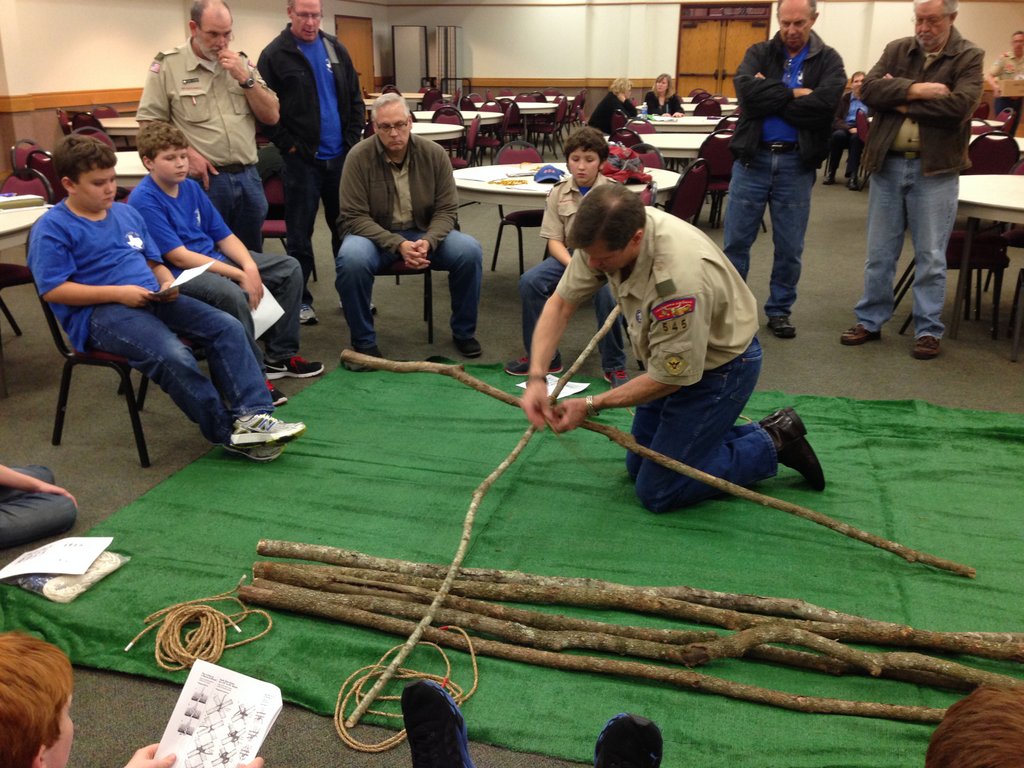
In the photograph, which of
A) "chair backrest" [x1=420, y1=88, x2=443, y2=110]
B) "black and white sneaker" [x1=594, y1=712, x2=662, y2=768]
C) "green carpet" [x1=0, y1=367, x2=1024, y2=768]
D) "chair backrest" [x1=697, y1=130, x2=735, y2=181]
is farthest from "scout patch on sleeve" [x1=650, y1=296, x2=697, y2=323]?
"chair backrest" [x1=420, y1=88, x2=443, y2=110]

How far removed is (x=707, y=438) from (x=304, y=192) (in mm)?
3010

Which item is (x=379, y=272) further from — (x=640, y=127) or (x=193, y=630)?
(x=640, y=127)

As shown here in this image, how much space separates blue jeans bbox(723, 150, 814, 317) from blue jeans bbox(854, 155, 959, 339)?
376mm

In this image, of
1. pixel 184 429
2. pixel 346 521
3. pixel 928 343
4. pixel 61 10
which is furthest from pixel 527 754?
pixel 61 10

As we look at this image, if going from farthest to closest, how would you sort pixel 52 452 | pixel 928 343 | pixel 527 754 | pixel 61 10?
pixel 61 10 < pixel 928 343 < pixel 52 452 < pixel 527 754

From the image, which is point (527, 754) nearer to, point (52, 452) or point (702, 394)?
point (702, 394)

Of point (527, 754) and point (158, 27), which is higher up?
point (158, 27)

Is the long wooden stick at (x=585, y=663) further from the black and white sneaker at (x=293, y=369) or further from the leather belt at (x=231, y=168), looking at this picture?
the leather belt at (x=231, y=168)

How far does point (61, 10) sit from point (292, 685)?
10246 mm

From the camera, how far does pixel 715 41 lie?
17078 mm

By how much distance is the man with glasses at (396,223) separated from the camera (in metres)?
4.40

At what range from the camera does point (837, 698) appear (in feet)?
6.97

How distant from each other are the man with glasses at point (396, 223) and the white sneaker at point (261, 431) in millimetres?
1046

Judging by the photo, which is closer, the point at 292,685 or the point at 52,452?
the point at 292,685
